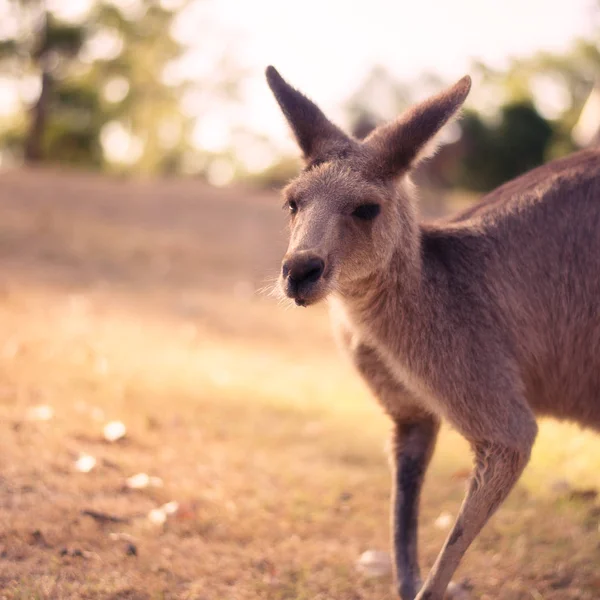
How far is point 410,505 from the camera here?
144 inches

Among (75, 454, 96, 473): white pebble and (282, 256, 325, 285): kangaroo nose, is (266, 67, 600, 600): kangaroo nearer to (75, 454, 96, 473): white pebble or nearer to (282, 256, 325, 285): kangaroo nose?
(282, 256, 325, 285): kangaroo nose

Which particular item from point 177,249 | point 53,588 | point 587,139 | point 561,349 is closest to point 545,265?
point 561,349

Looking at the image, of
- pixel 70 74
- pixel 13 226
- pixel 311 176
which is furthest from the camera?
pixel 70 74

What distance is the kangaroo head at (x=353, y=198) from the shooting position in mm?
3133

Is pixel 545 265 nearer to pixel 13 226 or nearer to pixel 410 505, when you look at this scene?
pixel 410 505

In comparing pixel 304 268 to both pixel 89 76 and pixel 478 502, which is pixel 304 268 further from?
pixel 89 76

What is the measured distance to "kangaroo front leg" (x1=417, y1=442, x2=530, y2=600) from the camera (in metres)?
3.06

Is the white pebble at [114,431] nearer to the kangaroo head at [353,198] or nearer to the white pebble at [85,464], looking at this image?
the white pebble at [85,464]

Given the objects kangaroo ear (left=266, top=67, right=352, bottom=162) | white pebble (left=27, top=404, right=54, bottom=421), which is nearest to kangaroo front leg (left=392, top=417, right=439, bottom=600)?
kangaroo ear (left=266, top=67, right=352, bottom=162)

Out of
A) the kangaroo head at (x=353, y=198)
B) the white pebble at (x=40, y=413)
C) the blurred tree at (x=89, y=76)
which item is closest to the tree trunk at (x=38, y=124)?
the blurred tree at (x=89, y=76)

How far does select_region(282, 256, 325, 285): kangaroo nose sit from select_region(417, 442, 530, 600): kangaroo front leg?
41.6 inches

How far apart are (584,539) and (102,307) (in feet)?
20.1

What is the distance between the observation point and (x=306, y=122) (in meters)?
3.67

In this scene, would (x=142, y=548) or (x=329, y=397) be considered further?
(x=329, y=397)
